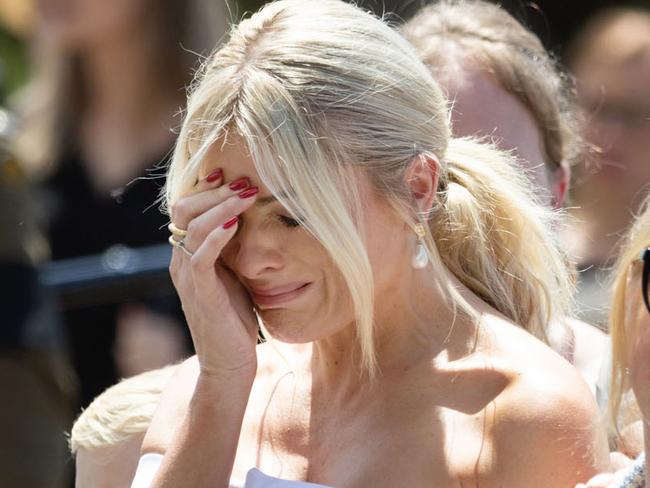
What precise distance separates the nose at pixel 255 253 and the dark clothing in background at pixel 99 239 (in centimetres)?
150

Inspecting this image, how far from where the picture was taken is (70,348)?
3.94 metres

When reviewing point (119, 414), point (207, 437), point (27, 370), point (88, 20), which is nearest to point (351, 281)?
point (207, 437)

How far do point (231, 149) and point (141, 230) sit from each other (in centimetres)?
168

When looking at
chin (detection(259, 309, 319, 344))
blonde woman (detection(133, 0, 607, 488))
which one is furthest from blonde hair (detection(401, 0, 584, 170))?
chin (detection(259, 309, 319, 344))

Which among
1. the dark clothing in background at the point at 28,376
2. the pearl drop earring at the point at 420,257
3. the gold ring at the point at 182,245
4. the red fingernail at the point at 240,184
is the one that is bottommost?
→ the dark clothing in background at the point at 28,376

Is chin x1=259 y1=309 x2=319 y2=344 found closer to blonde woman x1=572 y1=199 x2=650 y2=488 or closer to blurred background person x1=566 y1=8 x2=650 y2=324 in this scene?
blonde woman x1=572 y1=199 x2=650 y2=488

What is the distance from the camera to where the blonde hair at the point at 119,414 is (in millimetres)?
2646

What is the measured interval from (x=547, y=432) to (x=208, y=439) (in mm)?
578

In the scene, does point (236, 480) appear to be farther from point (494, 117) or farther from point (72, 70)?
point (72, 70)

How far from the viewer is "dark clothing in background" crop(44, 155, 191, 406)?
385 centimetres

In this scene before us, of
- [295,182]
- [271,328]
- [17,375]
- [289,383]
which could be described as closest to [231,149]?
[295,182]

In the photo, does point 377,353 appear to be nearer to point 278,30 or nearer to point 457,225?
point 457,225

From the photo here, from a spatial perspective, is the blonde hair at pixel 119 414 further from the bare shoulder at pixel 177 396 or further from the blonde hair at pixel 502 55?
the blonde hair at pixel 502 55

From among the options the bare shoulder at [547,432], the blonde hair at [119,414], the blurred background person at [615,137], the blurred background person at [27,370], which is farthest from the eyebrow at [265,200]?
the blurred background person at [615,137]
